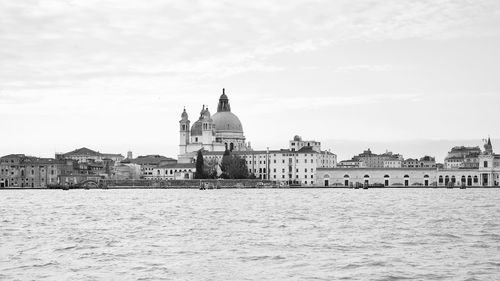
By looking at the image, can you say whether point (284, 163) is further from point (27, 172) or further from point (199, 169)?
point (27, 172)

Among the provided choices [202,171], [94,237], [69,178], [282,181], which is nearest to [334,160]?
[282,181]

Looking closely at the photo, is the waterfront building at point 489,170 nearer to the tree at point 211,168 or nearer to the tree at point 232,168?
the tree at point 232,168

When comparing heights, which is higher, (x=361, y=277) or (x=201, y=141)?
(x=201, y=141)

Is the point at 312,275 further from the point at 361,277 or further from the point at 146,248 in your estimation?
the point at 146,248

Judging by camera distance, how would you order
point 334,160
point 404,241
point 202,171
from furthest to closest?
point 334,160, point 202,171, point 404,241

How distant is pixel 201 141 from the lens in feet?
414

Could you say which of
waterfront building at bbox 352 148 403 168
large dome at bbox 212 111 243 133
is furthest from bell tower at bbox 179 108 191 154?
waterfront building at bbox 352 148 403 168

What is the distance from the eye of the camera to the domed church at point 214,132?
4931 inches

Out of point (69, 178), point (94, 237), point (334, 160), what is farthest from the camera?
point (334, 160)

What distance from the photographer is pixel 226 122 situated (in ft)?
425

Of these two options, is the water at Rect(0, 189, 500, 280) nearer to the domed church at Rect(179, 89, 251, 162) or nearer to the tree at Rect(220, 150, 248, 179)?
the tree at Rect(220, 150, 248, 179)

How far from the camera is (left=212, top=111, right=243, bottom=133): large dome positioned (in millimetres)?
129250

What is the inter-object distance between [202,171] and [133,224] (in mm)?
76366

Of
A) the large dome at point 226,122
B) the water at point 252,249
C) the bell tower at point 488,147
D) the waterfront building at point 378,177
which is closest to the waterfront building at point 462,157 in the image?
the bell tower at point 488,147
